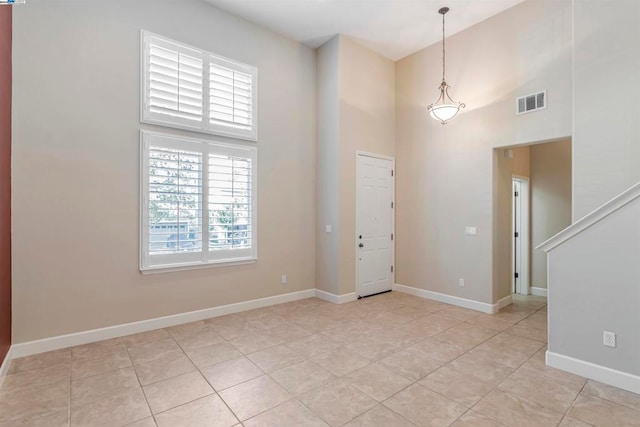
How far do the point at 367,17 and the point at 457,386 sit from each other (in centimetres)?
483

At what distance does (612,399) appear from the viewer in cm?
242

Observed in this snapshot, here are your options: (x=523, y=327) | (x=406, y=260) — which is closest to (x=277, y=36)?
(x=406, y=260)

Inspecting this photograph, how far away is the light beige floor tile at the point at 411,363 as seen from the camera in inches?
111

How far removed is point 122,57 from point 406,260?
5.23 m

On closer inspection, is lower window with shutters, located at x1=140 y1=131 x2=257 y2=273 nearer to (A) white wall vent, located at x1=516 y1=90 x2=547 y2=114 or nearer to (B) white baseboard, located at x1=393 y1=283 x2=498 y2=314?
(B) white baseboard, located at x1=393 y1=283 x2=498 y2=314

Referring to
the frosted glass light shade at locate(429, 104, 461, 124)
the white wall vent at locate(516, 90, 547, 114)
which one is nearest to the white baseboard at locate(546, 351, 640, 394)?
the white wall vent at locate(516, 90, 547, 114)

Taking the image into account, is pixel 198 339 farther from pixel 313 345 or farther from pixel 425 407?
pixel 425 407

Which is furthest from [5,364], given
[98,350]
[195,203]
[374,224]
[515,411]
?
[374,224]

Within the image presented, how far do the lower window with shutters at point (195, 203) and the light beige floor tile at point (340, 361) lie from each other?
204cm

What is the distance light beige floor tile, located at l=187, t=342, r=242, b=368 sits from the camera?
120 inches

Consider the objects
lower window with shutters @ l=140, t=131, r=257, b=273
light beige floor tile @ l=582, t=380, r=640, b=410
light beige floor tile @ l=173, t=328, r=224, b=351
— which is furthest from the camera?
lower window with shutters @ l=140, t=131, r=257, b=273

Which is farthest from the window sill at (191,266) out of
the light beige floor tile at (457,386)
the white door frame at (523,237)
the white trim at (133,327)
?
the white door frame at (523,237)

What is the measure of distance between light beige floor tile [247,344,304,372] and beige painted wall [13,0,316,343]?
1.47m

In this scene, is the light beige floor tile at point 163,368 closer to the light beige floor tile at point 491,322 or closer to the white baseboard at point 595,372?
the white baseboard at point 595,372
